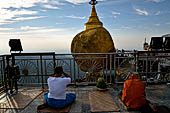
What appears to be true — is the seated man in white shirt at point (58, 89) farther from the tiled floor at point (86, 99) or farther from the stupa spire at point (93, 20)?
the stupa spire at point (93, 20)

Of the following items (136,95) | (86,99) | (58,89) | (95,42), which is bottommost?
(86,99)

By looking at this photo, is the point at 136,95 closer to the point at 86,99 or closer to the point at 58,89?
the point at 86,99

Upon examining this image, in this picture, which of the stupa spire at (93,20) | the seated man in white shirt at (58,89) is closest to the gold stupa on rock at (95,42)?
the stupa spire at (93,20)

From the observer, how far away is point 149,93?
4.42 m

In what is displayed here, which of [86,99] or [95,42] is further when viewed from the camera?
[95,42]

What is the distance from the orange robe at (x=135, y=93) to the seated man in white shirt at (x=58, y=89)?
160 centimetres

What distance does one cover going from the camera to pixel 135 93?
3.09m

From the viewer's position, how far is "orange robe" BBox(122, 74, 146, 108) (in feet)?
10.1

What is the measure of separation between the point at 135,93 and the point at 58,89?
1.98m

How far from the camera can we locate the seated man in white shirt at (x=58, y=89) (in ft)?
10.0

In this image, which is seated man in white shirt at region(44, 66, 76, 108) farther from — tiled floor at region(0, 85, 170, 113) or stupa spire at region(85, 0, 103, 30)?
stupa spire at region(85, 0, 103, 30)

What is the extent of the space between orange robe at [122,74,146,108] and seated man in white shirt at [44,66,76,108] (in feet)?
5.24

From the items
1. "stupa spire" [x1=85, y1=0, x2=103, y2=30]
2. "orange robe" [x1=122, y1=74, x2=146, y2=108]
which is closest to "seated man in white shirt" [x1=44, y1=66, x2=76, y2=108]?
"orange robe" [x1=122, y1=74, x2=146, y2=108]

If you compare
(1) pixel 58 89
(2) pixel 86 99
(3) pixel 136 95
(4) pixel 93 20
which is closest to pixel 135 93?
(3) pixel 136 95
